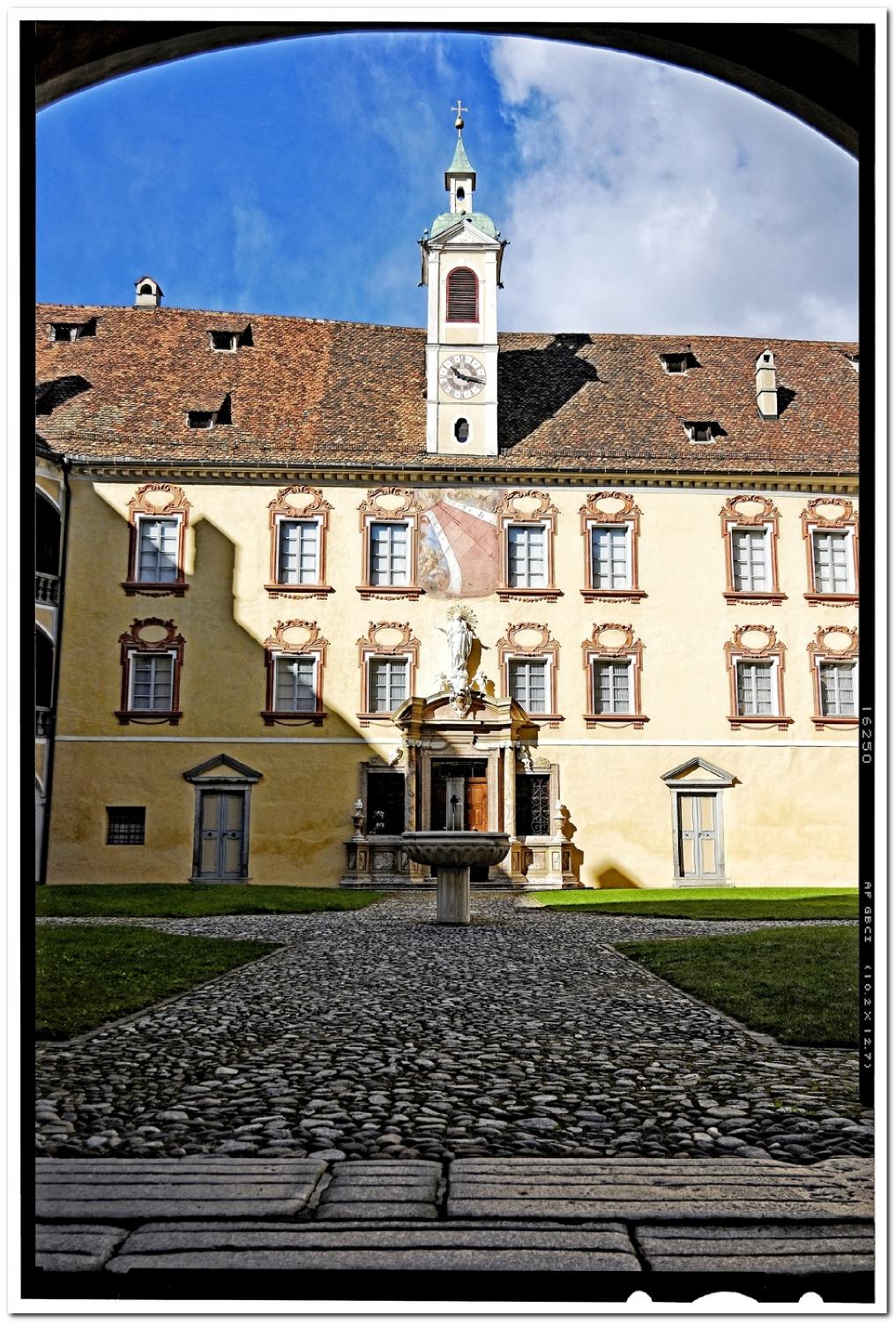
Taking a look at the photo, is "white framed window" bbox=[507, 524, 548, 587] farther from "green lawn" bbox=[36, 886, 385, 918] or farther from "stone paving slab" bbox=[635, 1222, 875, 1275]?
"stone paving slab" bbox=[635, 1222, 875, 1275]

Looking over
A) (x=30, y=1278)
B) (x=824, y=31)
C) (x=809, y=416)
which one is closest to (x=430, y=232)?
(x=809, y=416)

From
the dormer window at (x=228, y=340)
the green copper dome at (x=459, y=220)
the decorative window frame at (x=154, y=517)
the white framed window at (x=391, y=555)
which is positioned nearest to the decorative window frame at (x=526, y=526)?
the white framed window at (x=391, y=555)

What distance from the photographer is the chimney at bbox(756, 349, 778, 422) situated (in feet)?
74.2

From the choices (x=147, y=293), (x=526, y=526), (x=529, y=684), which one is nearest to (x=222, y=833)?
(x=529, y=684)

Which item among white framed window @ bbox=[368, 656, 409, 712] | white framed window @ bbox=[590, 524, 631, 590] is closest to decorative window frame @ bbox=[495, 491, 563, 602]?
white framed window @ bbox=[590, 524, 631, 590]

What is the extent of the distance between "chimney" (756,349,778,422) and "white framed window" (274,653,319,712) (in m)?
9.71

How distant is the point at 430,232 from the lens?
72.4 feet

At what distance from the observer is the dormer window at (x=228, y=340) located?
76.9 ft

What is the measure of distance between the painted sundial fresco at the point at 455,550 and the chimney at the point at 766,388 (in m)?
5.71

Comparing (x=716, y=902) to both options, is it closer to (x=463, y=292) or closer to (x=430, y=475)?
(x=430, y=475)

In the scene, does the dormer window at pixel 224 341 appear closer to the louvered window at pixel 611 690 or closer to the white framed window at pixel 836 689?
the louvered window at pixel 611 690

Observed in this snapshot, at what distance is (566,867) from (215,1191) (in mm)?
17385

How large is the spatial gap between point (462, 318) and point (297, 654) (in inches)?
274
